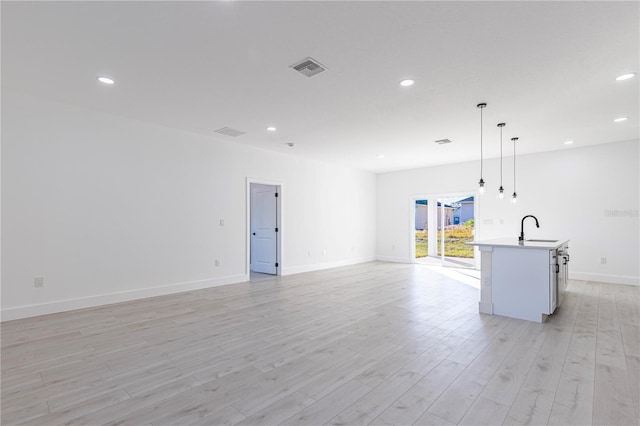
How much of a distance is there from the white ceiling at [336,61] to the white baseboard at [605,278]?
9.56 feet

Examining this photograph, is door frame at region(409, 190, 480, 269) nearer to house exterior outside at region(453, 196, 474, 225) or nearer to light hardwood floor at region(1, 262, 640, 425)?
house exterior outside at region(453, 196, 474, 225)

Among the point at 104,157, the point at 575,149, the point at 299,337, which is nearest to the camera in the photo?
the point at 299,337

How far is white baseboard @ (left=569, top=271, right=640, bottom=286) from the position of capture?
19.1 ft

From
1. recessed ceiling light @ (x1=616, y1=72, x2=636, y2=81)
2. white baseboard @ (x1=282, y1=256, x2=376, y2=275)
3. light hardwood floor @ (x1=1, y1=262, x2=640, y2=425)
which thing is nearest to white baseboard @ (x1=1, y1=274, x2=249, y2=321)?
light hardwood floor @ (x1=1, y1=262, x2=640, y2=425)

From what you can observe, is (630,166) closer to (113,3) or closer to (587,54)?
(587,54)

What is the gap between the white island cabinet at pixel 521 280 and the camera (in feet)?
12.1

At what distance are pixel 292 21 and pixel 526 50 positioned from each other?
2116 mm

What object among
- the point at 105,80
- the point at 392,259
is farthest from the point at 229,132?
the point at 392,259

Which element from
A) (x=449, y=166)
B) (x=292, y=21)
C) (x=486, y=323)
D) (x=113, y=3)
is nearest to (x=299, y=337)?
(x=486, y=323)

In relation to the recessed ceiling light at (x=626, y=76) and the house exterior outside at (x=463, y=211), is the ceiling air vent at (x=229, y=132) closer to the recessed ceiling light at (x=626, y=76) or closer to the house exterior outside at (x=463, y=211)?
the recessed ceiling light at (x=626, y=76)

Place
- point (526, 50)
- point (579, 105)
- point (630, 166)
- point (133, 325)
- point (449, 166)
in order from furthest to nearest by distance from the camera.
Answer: point (449, 166) < point (630, 166) < point (579, 105) < point (133, 325) < point (526, 50)

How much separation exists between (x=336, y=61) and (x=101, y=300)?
4.54 m

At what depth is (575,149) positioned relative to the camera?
6395mm

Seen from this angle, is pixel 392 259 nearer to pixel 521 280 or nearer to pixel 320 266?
pixel 320 266
